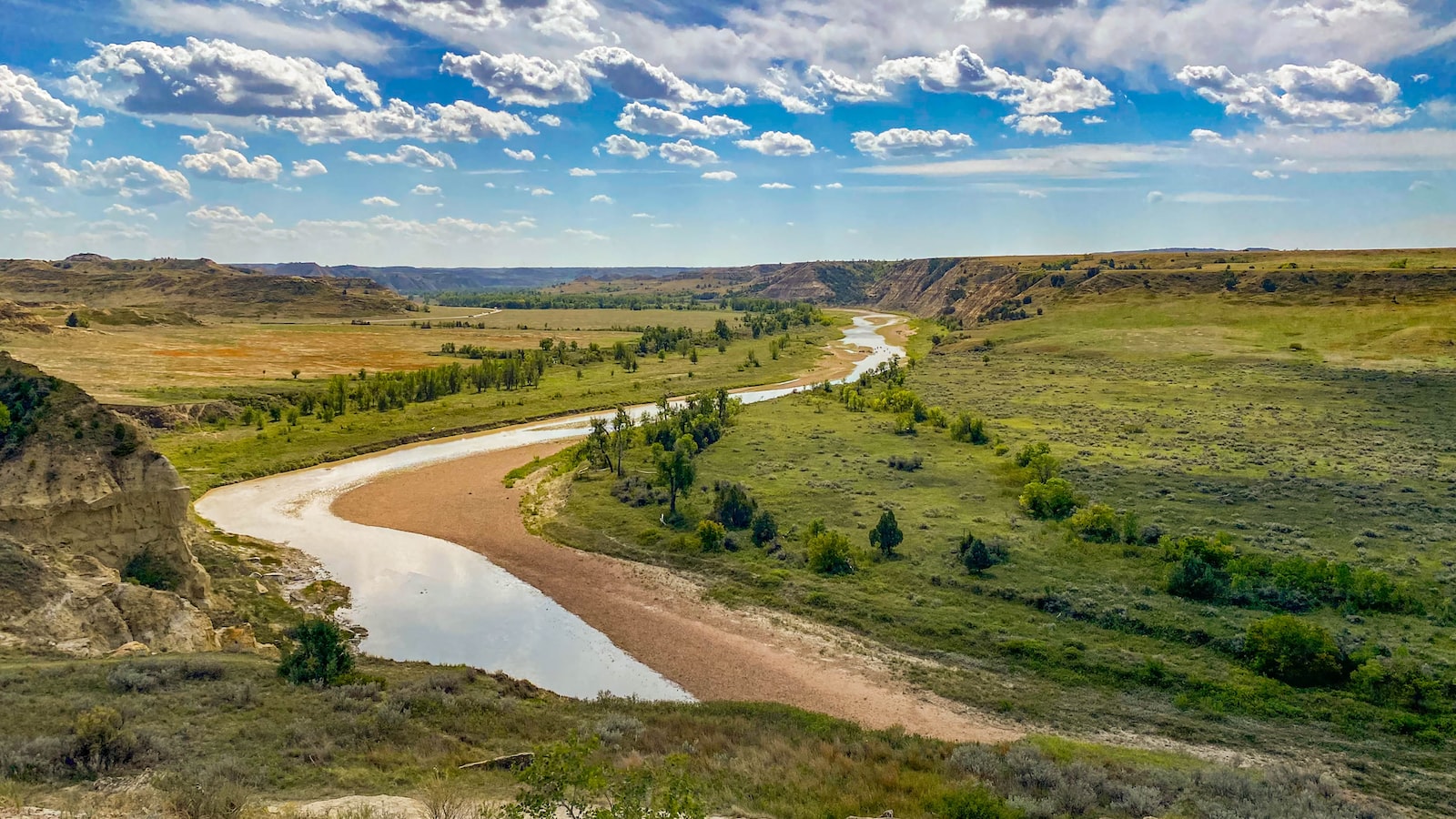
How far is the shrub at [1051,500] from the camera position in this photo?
43.6 meters

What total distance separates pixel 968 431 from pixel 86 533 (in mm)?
55529

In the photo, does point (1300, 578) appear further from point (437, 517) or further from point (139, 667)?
point (437, 517)

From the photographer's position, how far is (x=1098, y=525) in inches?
1564

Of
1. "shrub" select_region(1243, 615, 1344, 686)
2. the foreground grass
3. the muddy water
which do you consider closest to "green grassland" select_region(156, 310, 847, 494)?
the muddy water

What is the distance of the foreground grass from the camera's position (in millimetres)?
16438

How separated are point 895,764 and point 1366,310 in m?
134

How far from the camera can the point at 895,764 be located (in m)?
19.4

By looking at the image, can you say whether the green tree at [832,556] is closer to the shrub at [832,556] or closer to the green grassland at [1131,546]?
the shrub at [832,556]

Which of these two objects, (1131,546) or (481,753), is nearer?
(481,753)

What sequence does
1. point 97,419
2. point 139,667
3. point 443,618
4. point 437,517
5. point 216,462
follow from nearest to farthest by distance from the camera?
point 139,667 < point 97,419 < point 443,618 < point 437,517 < point 216,462

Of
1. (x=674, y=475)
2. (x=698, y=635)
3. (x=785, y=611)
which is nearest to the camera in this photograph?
(x=698, y=635)

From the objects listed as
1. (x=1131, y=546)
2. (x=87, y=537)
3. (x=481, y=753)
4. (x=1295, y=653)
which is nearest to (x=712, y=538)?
(x=1131, y=546)

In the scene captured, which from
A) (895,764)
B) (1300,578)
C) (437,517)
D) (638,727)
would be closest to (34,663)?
(638,727)

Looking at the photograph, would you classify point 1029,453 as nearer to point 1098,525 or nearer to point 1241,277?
point 1098,525
